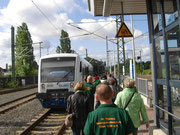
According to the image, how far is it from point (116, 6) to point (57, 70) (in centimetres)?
474

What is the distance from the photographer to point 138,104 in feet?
Answer: 11.7

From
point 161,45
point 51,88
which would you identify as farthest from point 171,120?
point 51,88

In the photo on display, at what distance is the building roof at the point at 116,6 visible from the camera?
5.45 meters

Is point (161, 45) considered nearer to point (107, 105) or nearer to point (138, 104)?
point (138, 104)

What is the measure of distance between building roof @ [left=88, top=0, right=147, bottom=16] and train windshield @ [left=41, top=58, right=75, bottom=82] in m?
3.61

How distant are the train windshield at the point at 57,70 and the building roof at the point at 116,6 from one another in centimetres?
361

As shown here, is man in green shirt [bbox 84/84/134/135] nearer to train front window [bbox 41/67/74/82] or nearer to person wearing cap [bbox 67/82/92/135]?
person wearing cap [bbox 67/82/92/135]

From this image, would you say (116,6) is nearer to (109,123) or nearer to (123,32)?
(123,32)

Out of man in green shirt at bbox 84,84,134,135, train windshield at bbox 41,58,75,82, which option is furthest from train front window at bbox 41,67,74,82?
man in green shirt at bbox 84,84,134,135

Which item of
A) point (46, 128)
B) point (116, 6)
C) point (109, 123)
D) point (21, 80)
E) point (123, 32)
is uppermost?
point (116, 6)

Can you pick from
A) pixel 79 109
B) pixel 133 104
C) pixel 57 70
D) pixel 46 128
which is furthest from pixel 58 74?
pixel 133 104

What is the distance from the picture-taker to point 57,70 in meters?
9.58

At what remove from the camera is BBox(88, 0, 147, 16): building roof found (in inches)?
215

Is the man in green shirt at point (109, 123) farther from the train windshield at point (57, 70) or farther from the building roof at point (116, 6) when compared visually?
the train windshield at point (57, 70)
